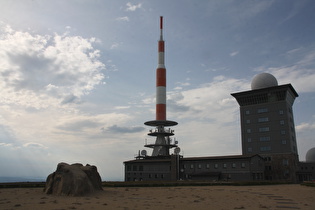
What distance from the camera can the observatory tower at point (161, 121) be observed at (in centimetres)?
7838

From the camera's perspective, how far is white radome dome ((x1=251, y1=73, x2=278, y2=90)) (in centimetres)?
8088

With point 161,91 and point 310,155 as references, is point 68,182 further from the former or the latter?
point 310,155

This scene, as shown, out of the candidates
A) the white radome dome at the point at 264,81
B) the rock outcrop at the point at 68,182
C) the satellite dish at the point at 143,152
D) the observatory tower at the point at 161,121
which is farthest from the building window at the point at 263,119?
the rock outcrop at the point at 68,182

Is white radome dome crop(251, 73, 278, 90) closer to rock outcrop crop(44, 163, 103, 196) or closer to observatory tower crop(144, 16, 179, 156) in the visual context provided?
observatory tower crop(144, 16, 179, 156)

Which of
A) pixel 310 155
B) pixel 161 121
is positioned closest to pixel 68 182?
pixel 161 121

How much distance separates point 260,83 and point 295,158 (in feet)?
75.7

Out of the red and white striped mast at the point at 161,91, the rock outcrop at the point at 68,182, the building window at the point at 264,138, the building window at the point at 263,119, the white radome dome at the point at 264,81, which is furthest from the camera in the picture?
the white radome dome at the point at 264,81

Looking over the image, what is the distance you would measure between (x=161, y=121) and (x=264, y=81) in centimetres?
3273

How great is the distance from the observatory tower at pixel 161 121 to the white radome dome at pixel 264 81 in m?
27.1

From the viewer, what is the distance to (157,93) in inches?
3100

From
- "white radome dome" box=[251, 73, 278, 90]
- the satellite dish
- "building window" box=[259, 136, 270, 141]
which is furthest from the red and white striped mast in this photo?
"building window" box=[259, 136, 270, 141]

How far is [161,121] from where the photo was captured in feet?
255

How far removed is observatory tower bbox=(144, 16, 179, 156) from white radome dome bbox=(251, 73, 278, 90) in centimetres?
2714

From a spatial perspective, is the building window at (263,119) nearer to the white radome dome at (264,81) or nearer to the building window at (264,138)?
the building window at (264,138)
